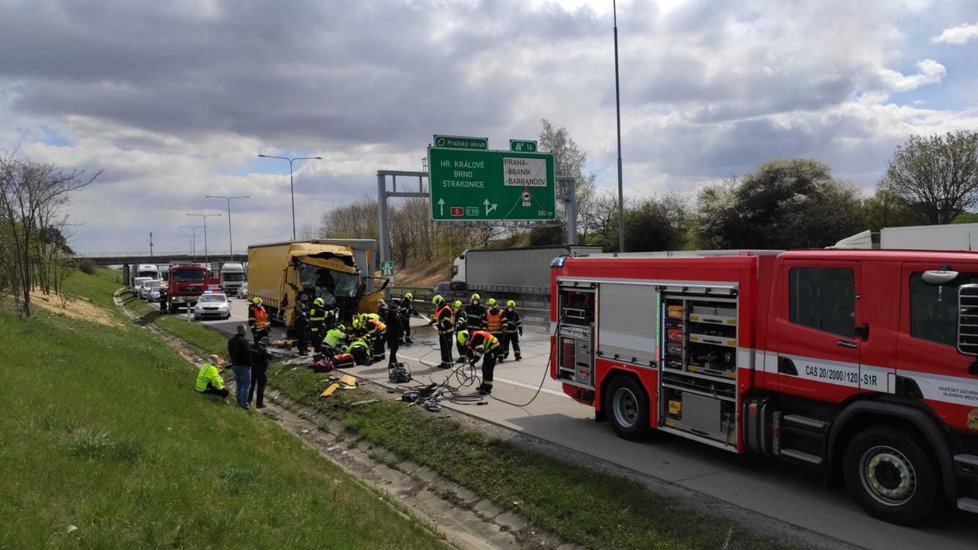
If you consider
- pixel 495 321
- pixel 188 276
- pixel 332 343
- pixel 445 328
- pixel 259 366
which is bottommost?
pixel 332 343

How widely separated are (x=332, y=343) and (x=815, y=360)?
37.9 feet

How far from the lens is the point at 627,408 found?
9.14 m

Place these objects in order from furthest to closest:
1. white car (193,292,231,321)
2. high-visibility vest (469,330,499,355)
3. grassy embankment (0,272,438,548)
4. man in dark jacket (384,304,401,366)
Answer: white car (193,292,231,321)
man in dark jacket (384,304,401,366)
high-visibility vest (469,330,499,355)
grassy embankment (0,272,438,548)

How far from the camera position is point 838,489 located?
7.04m

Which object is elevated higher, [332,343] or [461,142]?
[461,142]

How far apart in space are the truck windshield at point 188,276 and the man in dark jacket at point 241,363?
27.7 meters

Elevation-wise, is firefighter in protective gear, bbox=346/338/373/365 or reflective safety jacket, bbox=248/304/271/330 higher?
reflective safety jacket, bbox=248/304/271/330

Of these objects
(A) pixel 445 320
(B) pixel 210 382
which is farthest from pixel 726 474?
(A) pixel 445 320

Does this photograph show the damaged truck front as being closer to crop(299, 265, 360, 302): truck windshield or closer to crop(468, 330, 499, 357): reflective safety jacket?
crop(299, 265, 360, 302): truck windshield

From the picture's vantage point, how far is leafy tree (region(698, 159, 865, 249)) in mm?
40375

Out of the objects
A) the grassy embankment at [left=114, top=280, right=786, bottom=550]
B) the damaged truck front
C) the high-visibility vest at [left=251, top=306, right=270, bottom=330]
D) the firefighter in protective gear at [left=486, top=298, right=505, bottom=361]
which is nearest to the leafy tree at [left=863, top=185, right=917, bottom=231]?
the damaged truck front

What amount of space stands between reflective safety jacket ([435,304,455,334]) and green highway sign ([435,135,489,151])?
10.9 metres

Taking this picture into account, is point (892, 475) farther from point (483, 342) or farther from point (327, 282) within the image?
point (327, 282)

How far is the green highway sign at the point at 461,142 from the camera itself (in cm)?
2505
